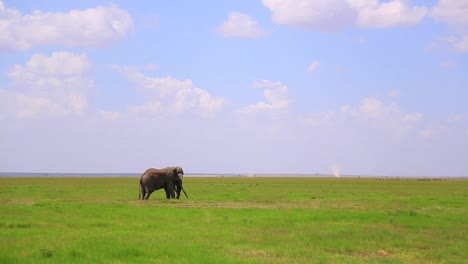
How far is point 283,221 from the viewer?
82.9 feet

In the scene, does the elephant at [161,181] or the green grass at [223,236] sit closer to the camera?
the green grass at [223,236]

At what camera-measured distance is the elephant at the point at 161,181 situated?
4194 cm

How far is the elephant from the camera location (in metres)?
41.9

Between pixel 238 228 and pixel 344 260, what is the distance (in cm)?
732

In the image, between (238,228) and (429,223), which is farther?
(429,223)

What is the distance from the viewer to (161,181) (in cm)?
4253

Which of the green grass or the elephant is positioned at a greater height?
the elephant

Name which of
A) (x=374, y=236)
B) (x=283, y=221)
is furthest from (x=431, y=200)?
(x=374, y=236)

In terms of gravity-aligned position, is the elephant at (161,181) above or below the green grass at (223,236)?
above

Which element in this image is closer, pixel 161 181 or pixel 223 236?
pixel 223 236

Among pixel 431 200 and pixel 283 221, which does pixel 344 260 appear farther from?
pixel 431 200

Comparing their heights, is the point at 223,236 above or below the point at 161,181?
below

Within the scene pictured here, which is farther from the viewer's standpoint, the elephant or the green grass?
the elephant

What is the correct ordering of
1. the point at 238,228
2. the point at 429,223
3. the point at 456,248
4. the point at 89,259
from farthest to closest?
the point at 429,223
the point at 238,228
the point at 456,248
the point at 89,259
